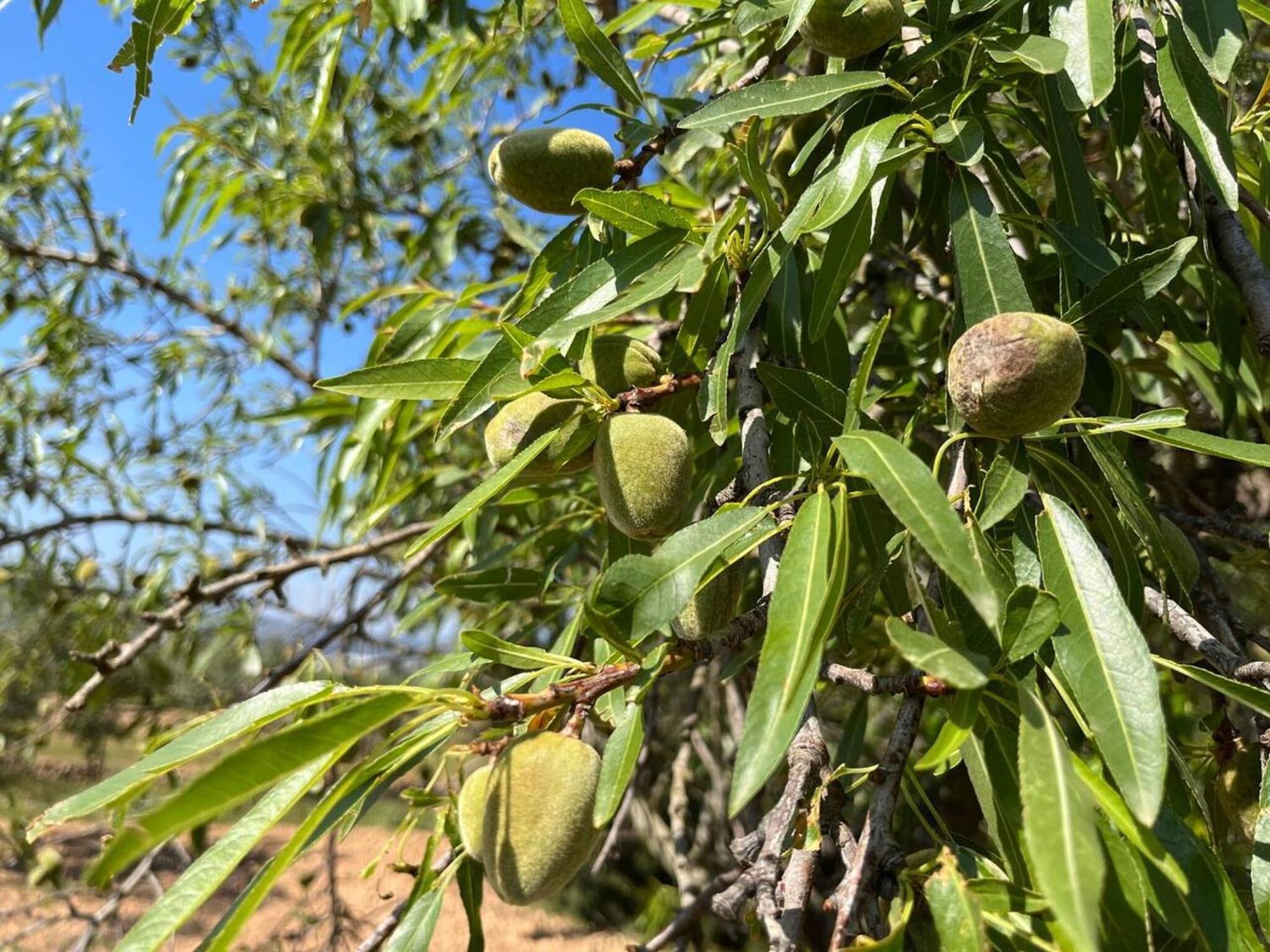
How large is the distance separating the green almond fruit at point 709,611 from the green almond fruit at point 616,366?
252mm

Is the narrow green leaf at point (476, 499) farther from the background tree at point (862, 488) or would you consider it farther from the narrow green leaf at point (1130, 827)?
the narrow green leaf at point (1130, 827)

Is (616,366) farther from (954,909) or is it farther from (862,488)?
(954,909)

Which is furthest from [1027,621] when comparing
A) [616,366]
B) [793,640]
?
[616,366]

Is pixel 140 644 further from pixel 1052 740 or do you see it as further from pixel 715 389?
pixel 1052 740

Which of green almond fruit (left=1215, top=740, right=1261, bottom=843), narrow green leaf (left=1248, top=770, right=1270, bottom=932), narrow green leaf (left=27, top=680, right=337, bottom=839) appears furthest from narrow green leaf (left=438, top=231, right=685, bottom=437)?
green almond fruit (left=1215, top=740, right=1261, bottom=843)

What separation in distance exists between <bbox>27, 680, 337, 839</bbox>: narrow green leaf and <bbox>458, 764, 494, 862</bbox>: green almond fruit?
0.66 feet

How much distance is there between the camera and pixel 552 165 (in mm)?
1078

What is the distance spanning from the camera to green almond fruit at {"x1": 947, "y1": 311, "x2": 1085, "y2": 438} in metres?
0.72

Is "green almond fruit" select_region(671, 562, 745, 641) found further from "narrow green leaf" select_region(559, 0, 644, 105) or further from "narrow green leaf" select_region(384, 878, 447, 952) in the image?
"narrow green leaf" select_region(559, 0, 644, 105)

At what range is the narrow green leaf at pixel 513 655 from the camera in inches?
31.0

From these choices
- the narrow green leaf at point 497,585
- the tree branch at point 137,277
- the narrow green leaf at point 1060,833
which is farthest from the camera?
the tree branch at point 137,277

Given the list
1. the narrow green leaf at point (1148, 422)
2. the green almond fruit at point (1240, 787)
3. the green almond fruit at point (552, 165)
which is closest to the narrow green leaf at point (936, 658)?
the narrow green leaf at point (1148, 422)

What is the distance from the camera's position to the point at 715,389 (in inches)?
35.3

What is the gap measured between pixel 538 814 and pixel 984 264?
66cm
